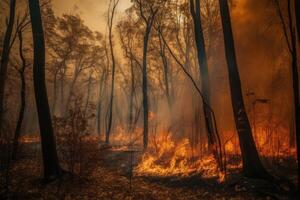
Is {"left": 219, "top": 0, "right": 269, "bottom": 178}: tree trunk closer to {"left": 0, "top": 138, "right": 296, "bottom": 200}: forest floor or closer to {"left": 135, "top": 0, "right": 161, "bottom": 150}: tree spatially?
{"left": 0, "top": 138, "right": 296, "bottom": 200}: forest floor

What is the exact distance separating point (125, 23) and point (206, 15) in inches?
351

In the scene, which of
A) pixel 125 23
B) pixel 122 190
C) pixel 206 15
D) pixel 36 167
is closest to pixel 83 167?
pixel 122 190

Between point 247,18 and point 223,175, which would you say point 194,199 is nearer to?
point 223,175

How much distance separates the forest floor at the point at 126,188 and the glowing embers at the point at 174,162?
66cm

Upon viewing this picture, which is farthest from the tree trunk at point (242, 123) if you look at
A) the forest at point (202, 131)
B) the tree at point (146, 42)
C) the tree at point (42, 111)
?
the tree at point (146, 42)

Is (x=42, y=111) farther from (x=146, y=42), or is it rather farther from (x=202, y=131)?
(x=146, y=42)

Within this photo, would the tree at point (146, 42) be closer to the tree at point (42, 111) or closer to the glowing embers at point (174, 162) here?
the glowing embers at point (174, 162)

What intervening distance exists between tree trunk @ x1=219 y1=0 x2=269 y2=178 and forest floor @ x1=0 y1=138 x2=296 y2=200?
47 cm

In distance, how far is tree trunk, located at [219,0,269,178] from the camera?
8.08m

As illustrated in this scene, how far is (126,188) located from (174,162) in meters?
3.84

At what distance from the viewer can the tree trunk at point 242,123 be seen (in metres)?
→ 8.08

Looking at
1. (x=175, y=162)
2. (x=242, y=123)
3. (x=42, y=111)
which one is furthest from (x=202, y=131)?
(x=42, y=111)

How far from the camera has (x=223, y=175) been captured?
29.3ft

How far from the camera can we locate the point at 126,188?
29.5ft
